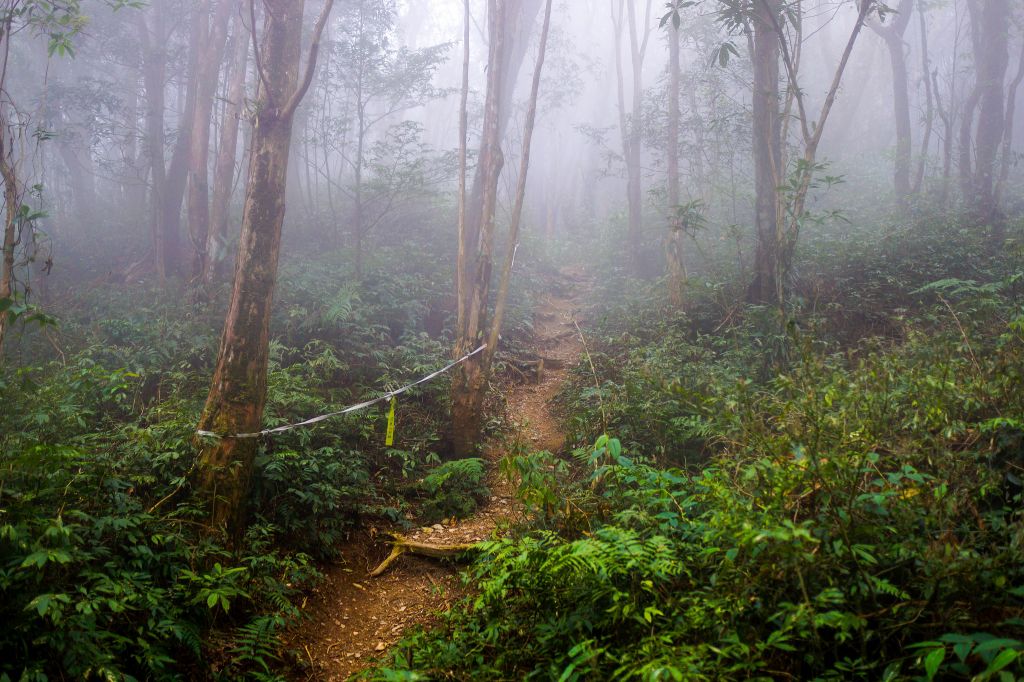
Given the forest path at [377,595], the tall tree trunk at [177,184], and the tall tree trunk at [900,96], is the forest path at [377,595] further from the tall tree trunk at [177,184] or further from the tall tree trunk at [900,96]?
the tall tree trunk at [900,96]

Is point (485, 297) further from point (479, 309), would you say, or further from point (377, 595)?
point (377, 595)

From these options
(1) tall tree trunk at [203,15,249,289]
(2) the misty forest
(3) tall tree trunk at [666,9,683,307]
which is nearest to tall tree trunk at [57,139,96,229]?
(2) the misty forest

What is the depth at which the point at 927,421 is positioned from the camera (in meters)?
3.63

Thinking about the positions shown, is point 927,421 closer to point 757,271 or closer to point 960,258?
point 757,271

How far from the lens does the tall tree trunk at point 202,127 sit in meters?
12.6

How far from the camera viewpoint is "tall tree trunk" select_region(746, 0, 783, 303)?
9375 mm

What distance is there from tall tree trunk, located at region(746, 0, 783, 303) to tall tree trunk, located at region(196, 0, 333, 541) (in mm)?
7137

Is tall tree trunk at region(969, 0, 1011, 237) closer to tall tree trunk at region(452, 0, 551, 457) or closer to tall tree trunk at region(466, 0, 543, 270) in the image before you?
tall tree trunk at region(466, 0, 543, 270)

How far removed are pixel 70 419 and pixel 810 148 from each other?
9185 mm

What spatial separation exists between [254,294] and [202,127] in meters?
10.5

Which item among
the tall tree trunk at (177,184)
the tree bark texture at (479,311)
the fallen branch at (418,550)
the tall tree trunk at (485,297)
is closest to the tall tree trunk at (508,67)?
the tree bark texture at (479,311)

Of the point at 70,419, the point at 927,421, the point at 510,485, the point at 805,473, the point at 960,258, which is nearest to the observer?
the point at 805,473

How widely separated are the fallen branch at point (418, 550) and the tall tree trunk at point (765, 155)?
6.55 meters

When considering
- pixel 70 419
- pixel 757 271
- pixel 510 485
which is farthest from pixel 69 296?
pixel 757 271
